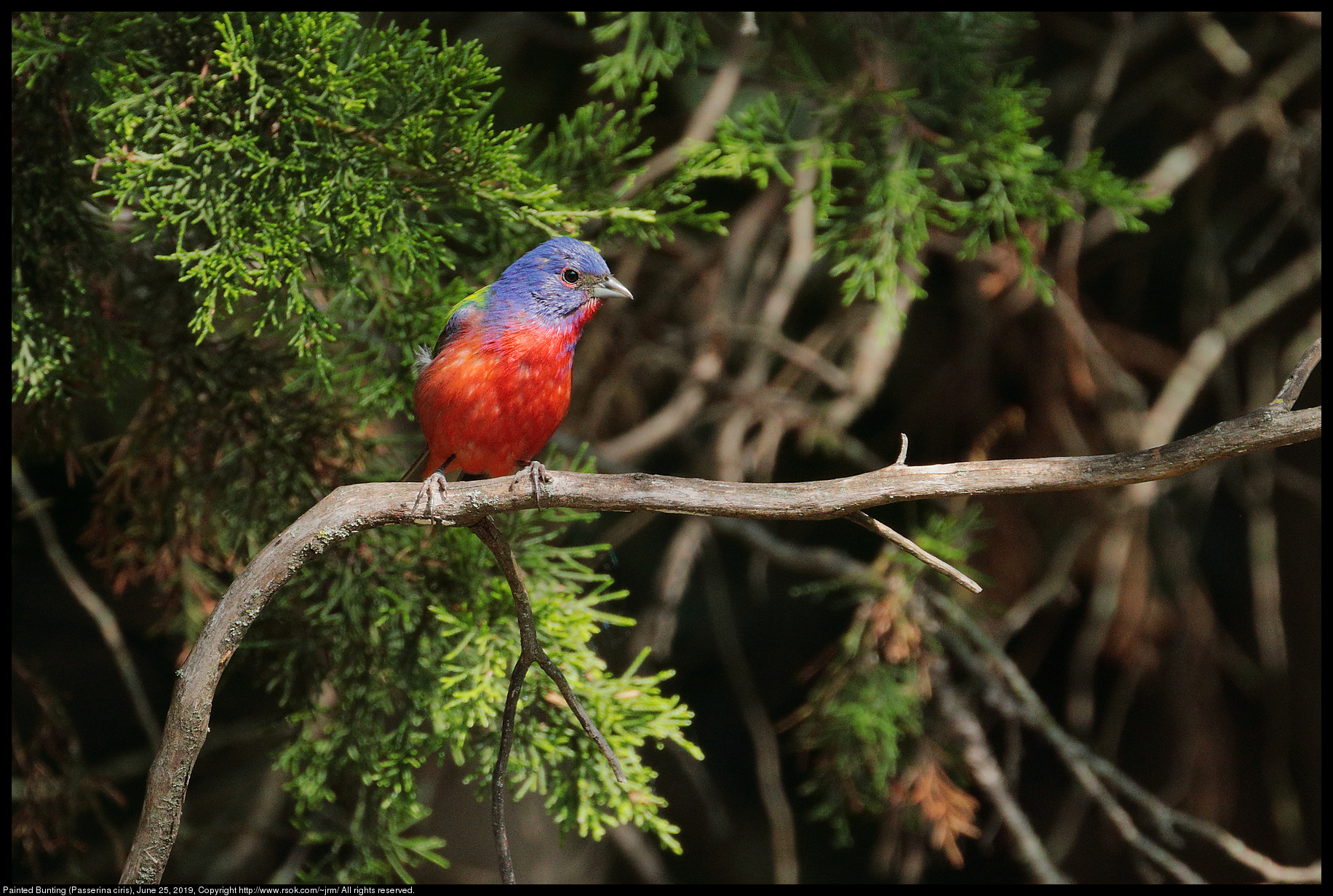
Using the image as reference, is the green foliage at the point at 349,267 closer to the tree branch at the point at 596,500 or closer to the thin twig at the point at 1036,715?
the thin twig at the point at 1036,715

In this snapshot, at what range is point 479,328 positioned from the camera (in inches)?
105

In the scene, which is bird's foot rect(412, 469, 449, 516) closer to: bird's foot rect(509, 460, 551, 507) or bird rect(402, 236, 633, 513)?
bird's foot rect(509, 460, 551, 507)

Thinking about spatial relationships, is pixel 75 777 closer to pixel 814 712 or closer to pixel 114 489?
pixel 114 489

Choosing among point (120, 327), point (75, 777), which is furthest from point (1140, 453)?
point (75, 777)

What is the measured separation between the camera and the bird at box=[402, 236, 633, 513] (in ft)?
8.60

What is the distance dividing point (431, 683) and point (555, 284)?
112 cm

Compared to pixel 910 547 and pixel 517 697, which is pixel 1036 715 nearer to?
pixel 910 547

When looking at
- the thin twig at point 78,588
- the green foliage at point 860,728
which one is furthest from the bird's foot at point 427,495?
the green foliage at point 860,728

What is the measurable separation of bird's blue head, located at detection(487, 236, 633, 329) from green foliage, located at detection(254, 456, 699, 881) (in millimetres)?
568

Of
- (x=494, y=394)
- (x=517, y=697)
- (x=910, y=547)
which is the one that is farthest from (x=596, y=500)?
(x=494, y=394)

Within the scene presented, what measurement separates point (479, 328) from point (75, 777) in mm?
1789

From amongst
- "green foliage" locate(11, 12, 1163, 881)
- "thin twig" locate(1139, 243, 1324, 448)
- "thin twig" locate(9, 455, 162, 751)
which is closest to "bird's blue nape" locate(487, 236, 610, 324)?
"green foliage" locate(11, 12, 1163, 881)

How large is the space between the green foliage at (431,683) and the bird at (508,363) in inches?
8.9

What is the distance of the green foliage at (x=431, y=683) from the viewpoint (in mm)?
2408
